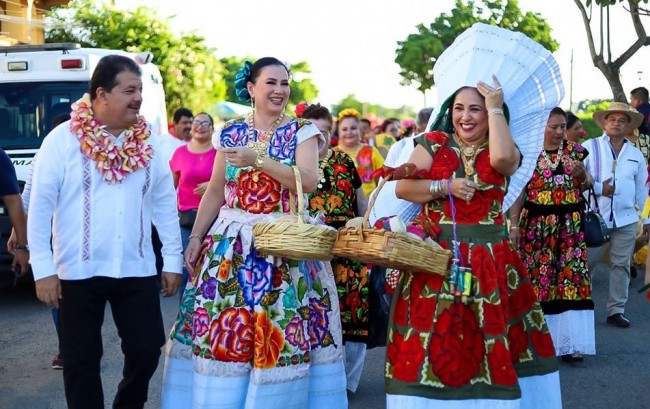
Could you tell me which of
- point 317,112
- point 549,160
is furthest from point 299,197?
point 549,160

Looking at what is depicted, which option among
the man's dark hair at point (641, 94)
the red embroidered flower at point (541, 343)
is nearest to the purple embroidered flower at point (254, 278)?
the red embroidered flower at point (541, 343)

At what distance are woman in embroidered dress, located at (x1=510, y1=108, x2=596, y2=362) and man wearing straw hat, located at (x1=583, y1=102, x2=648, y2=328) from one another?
152 centimetres

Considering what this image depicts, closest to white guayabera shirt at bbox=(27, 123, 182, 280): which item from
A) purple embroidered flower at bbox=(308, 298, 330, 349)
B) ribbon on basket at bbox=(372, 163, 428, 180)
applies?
purple embroidered flower at bbox=(308, 298, 330, 349)

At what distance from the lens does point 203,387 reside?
5113 mm

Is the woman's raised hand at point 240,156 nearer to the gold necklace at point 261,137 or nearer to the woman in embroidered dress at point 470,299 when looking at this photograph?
the gold necklace at point 261,137

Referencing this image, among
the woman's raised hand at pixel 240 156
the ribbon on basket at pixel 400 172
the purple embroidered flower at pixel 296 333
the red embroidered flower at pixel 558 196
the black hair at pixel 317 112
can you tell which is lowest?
the purple embroidered flower at pixel 296 333

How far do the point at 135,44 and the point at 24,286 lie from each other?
16.5 m

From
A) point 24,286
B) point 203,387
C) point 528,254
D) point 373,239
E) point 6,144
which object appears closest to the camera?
point 373,239

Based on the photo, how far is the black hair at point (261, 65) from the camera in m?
5.42

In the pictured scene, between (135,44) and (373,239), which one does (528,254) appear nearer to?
(373,239)

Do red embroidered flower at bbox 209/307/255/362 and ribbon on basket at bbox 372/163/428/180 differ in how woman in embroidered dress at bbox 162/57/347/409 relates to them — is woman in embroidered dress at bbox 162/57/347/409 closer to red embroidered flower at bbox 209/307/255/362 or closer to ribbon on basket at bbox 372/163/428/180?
red embroidered flower at bbox 209/307/255/362

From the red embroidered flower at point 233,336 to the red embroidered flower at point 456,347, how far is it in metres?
→ 0.97

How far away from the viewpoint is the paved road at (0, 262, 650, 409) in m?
6.88

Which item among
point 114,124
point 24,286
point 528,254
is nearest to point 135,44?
point 24,286
